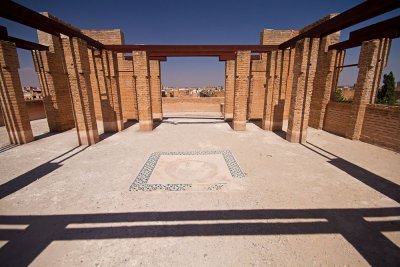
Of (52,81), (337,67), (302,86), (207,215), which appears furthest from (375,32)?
(52,81)

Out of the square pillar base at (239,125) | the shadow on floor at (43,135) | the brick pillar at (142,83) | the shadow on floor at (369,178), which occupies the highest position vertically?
the brick pillar at (142,83)

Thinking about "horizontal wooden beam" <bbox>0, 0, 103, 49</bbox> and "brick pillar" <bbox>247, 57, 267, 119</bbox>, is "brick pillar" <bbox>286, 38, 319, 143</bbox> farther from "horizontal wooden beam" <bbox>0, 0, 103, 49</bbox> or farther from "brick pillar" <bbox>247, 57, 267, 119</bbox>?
"horizontal wooden beam" <bbox>0, 0, 103, 49</bbox>

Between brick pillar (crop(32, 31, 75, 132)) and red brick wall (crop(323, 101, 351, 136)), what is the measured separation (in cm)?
1492

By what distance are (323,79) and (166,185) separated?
10654mm

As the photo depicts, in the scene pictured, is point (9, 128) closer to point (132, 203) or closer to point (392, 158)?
point (132, 203)

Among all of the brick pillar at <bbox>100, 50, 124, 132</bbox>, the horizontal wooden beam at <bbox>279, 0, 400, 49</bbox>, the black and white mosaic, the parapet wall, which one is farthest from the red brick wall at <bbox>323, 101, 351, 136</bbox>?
the brick pillar at <bbox>100, 50, 124, 132</bbox>

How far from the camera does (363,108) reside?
8508 mm

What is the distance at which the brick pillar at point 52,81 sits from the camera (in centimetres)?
1002

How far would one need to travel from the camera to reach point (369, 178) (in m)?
5.22

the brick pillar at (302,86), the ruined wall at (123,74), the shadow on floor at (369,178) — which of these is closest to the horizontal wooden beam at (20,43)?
the ruined wall at (123,74)

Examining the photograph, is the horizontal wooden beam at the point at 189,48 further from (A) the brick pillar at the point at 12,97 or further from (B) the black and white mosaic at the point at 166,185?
(B) the black and white mosaic at the point at 166,185

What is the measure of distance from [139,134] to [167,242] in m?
7.97

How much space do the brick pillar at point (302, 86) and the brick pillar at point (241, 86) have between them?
258 centimetres

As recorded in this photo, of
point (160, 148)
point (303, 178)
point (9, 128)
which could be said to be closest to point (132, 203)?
point (160, 148)
